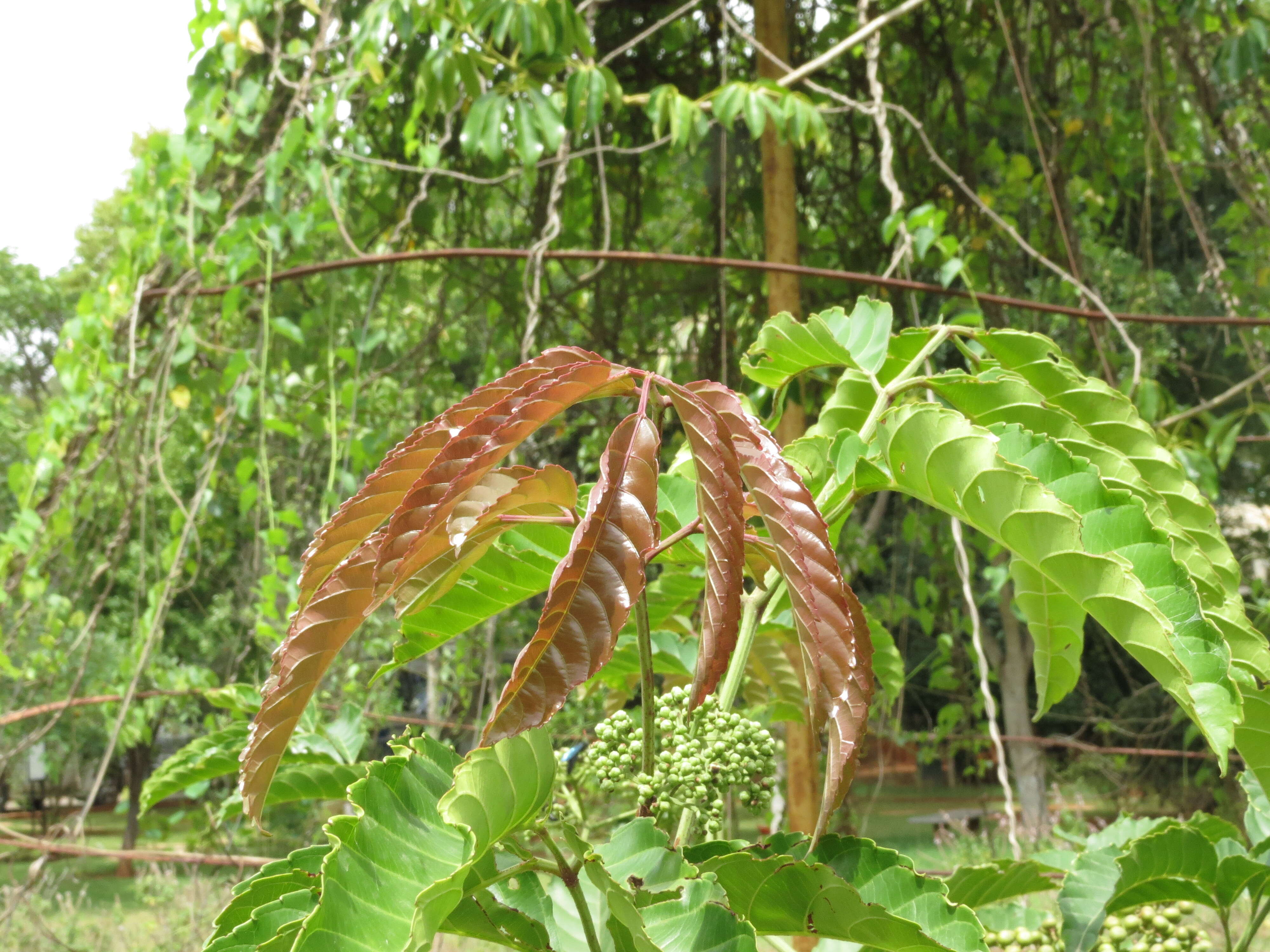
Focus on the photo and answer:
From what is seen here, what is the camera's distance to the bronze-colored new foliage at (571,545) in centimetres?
33

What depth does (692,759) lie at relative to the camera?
41 centimetres

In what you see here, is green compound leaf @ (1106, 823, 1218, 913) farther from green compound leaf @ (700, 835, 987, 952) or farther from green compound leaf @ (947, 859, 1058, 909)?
green compound leaf @ (700, 835, 987, 952)

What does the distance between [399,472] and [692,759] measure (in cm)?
17

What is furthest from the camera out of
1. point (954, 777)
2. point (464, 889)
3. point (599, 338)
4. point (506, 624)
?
point (954, 777)

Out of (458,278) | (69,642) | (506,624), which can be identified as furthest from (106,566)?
(506,624)

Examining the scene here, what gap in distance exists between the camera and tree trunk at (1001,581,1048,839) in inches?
177

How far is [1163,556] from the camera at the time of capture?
370 millimetres

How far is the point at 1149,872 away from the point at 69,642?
2.12 metres

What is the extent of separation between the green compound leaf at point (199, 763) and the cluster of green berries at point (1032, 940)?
508 mm

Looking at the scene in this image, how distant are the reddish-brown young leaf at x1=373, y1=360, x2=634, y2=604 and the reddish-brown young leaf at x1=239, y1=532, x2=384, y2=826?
0.02 meters

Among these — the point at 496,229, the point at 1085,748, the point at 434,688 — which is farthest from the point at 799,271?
the point at 434,688

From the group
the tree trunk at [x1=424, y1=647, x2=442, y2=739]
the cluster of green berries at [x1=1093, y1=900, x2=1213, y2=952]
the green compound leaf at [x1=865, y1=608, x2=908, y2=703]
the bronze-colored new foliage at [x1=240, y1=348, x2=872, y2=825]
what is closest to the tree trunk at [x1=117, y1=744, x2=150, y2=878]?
the tree trunk at [x1=424, y1=647, x2=442, y2=739]

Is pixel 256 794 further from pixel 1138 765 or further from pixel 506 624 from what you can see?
pixel 1138 765

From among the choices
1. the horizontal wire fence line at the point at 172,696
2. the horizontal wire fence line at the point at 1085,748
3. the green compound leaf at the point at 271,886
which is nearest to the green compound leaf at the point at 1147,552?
the green compound leaf at the point at 271,886
